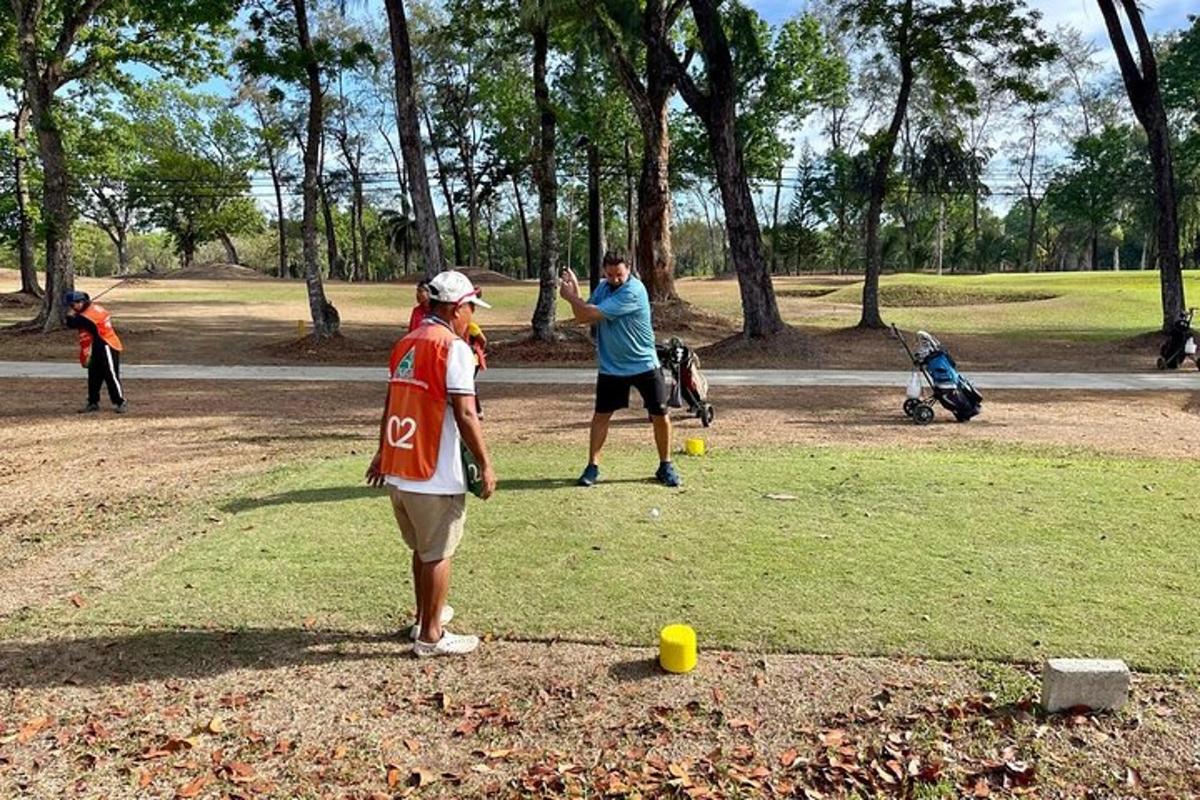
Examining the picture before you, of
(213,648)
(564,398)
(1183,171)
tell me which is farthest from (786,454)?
(1183,171)

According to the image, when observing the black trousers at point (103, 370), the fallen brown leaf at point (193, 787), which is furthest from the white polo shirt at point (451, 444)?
the black trousers at point (103, 370)

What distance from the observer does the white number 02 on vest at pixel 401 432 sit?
372 centimetres

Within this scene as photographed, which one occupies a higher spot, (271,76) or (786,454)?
(271,76)

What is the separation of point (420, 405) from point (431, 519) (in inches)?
19.8

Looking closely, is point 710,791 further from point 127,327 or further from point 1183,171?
point 1183,171

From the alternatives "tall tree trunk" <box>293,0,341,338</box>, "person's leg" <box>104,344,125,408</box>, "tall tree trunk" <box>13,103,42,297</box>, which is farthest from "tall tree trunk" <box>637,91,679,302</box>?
"tall tree trunk" <box>13,103,42,297</box>

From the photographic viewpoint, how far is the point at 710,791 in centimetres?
295

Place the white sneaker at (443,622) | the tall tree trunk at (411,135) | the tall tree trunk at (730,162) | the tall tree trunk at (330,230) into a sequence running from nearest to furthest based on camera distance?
1. the white sneaker at (443,622)
2. the tall tree trunk at (411,135)
3. the tall tree trunk at (730,162)
4. the tall tree trunk at (330,230)

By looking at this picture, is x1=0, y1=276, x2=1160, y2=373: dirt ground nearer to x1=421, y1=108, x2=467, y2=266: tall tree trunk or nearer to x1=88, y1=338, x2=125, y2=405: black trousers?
x1=88, y1=338, x2=125, y2=405: black trousers

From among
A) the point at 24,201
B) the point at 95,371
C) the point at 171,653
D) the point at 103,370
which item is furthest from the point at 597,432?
the point at 24,201

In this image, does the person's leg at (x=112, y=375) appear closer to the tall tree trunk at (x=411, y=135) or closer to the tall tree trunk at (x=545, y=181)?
the tall tree trunk at (x=411, y=135)

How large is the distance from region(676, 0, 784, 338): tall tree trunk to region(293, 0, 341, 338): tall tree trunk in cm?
724

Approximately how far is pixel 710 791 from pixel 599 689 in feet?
2.53

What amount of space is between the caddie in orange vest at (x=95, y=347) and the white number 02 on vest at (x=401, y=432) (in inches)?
321
